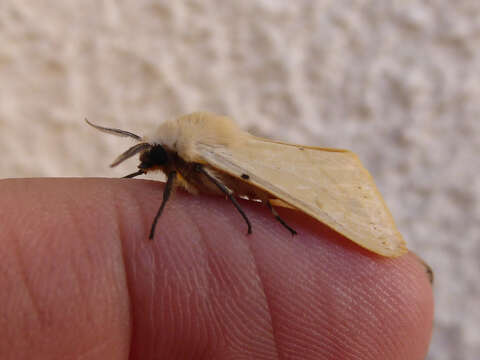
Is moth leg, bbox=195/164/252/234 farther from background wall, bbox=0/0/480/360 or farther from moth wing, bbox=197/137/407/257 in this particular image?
background wall, bbox=0/0/480/360

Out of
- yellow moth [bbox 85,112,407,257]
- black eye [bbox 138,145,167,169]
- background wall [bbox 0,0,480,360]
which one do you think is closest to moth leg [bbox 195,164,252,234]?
yellow moth [bbox 85,112,407,257]

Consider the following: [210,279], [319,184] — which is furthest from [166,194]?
[319,184]

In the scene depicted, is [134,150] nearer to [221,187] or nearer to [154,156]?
[154,156]

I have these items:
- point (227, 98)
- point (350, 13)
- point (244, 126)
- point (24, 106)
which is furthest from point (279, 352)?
point (350, 13)

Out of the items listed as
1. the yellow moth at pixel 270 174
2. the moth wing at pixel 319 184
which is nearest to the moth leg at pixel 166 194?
the yellow moth at pixel 270 174

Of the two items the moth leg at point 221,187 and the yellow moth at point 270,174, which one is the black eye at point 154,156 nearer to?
the yellow moth at point 270,174
